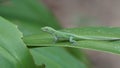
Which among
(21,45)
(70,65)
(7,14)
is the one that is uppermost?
(7,14)

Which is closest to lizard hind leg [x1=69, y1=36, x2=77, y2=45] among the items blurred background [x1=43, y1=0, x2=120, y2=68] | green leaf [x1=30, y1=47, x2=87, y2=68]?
green leaf [x1=30, y1=47, x2=87, y2=68]

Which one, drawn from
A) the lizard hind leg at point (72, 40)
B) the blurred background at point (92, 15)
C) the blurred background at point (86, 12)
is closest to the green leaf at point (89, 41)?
the lizard hind leg at point (72, 40)

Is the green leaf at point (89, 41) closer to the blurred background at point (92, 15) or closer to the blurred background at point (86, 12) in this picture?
the blurred background at point (92, 15)

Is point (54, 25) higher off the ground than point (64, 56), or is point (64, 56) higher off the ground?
point (54, 25)

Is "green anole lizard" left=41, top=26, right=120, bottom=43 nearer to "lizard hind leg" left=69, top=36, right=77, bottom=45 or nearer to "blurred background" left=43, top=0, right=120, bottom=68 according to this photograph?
"lizard hind leg" left=69, top=36, right=77, bottom=45

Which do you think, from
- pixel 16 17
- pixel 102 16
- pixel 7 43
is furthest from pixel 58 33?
pixel 102 16

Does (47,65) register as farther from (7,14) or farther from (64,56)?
(7,14)

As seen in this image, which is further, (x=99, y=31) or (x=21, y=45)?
(x=99, y=31)

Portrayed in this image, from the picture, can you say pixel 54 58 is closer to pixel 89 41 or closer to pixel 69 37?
pixel 69 37
